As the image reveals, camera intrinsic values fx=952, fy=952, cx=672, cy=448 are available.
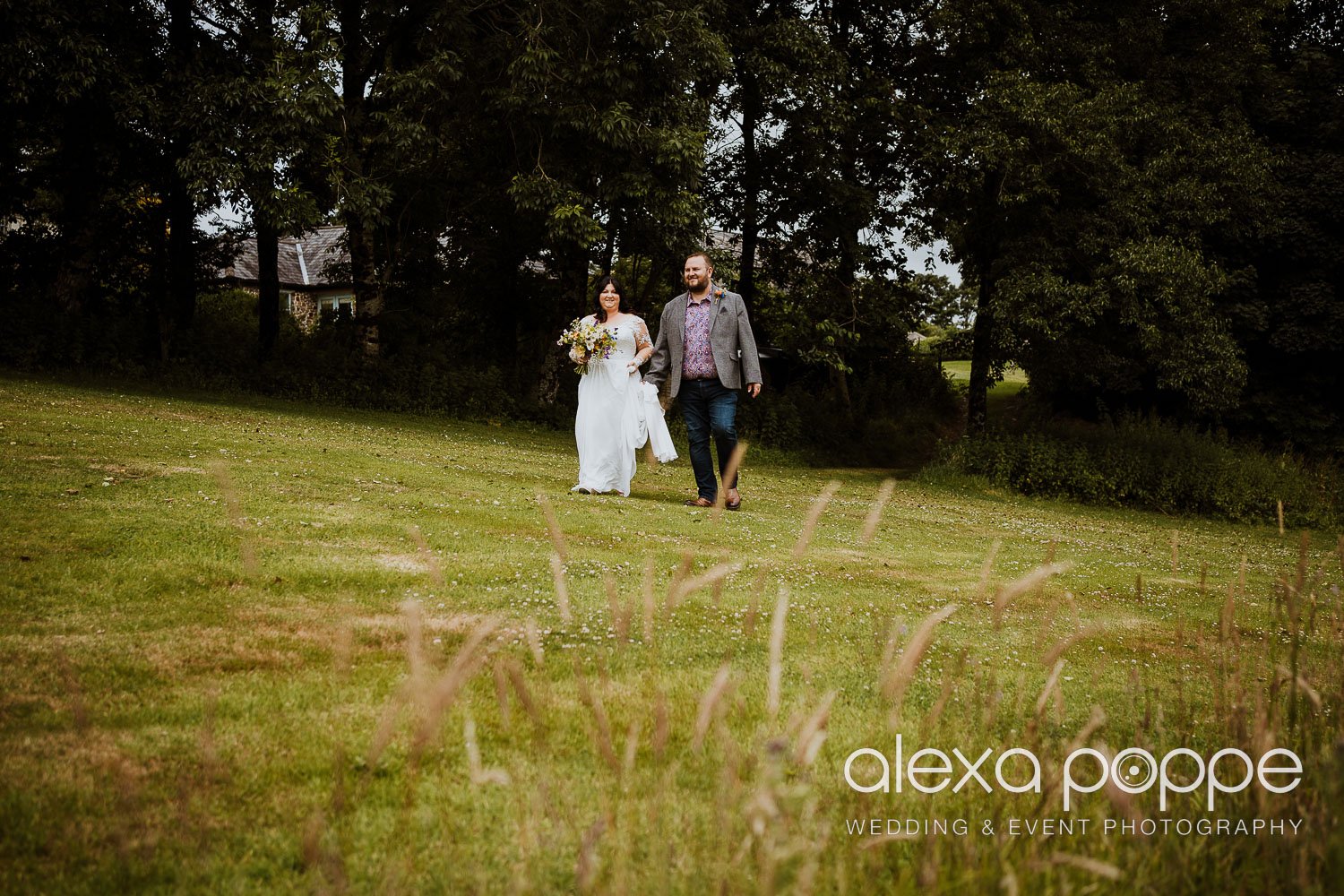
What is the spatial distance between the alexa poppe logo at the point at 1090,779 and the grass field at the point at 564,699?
51 mm

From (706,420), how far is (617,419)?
123cm

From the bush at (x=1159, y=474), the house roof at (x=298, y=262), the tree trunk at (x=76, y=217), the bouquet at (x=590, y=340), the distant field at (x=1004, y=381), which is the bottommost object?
the bush at (x=1159, y=474)

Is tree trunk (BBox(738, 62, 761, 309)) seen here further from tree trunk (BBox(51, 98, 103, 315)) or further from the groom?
tree trunk (BBox(51, 98, 103, 315))

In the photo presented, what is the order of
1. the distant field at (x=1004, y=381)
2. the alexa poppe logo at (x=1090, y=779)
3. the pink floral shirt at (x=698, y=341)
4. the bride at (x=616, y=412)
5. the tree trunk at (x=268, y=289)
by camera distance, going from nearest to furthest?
the alexa poppe logo at (x=1090, y=779) < the pink floral shirt at (x=698, y=341) < the bride at (x=616, y=412) < the tree trunk at (x=268, y=289) < the distant field at (x=1004, y=381)

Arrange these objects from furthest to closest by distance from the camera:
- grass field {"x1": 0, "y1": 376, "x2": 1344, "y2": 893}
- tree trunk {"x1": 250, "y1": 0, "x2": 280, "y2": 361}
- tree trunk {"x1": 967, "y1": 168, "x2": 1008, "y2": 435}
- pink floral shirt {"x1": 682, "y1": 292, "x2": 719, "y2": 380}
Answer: tree trunk {"x1": 967, "y1": 168, "x2": 1008, "y2": 435}, tree trunk {"x1": 250, "y1": 0, "x2": 280, "y2": 361}, pink floral shirt {"x1": 682, "y1": 292, "x2": 719, "y2": 380}, grass field {"x1": 0, "y1": 376, "x2": 1344, "y2": 893}

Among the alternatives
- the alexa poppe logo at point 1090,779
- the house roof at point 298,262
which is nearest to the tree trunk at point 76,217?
the alexa poppe logo at point 1090,779

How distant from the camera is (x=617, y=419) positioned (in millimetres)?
12383

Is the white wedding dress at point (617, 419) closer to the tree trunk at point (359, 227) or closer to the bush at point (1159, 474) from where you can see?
the tree trunk at point (359, 227)

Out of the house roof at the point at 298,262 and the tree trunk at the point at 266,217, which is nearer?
the tree trunk at the point at 266,217

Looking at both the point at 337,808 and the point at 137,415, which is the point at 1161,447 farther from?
the point at 337,808

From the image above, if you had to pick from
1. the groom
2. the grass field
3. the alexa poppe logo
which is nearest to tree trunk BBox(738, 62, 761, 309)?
the groom

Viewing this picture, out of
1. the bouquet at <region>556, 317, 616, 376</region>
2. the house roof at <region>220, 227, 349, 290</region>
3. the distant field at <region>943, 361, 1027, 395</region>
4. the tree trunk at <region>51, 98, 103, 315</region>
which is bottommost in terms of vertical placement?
the bouquet at <region>556, 317, 616, 376</region>

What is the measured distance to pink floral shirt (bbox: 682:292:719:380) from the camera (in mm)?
11664

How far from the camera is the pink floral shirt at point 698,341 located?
11.7 m
